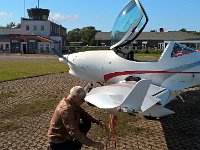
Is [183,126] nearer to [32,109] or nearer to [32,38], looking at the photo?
[32,109]

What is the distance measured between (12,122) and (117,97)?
123 inches

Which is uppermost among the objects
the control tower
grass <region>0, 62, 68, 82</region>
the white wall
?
the control tower

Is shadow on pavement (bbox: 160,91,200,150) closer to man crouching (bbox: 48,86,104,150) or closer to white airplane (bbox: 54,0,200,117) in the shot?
white airplane (bbox: 54,0,200,117)

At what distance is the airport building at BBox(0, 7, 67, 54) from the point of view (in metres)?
62.4

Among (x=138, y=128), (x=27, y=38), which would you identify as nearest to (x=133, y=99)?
(x=138, y=128)

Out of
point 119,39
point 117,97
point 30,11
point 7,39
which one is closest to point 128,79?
point 119,39

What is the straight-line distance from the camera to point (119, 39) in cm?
1009

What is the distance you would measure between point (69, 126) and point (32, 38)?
196 feet

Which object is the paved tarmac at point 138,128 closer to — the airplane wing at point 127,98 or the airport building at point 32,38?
the airplane wing at point 127,98

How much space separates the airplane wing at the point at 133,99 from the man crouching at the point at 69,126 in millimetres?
810

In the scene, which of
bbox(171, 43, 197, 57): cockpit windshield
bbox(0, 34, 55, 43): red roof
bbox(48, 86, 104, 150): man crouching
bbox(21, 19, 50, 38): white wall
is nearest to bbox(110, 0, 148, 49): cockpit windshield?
bbox(171, 43, 197, 57): cockpit windshield

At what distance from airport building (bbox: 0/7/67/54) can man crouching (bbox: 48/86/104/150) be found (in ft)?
175

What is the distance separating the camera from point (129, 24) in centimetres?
973

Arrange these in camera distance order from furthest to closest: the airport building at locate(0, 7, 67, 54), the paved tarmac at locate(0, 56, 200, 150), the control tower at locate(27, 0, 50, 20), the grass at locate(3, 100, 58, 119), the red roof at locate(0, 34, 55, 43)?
the control tower at locate(27, 0, 50, 20)
the airport building at locate(0, 7, 67, 54)
the red roof at locate(0, 34, 55, 43)
the grass at locate(3, 100, 58, 119)
the paved tarmac at locate(0, 56, 200, 150)
